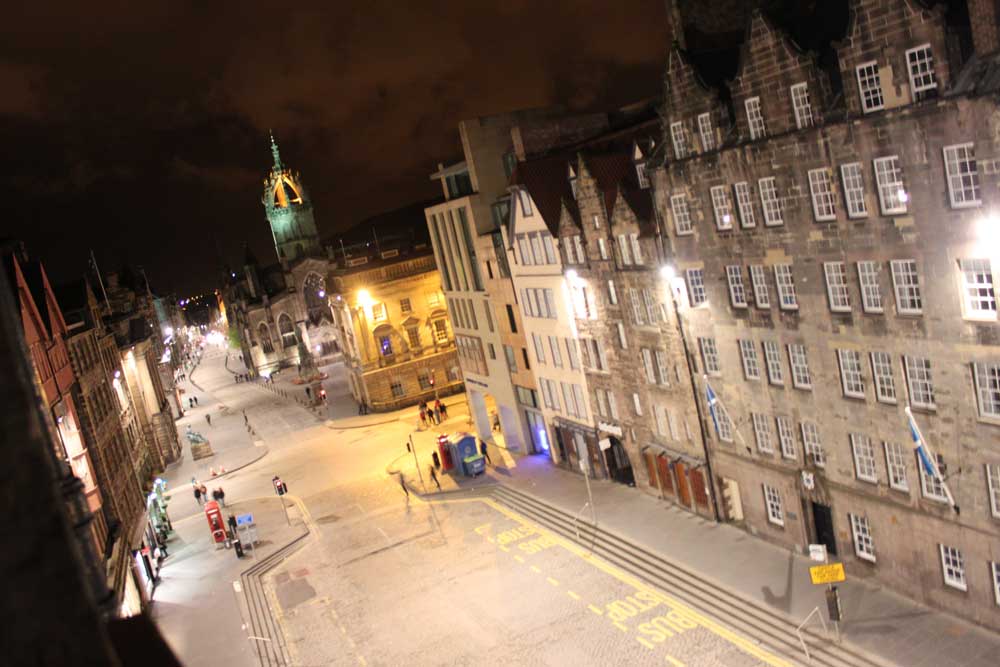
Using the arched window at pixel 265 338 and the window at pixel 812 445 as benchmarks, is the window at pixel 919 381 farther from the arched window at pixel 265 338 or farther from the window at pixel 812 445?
the arched window at pixel 265 338

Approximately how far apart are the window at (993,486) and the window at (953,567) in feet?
6.98

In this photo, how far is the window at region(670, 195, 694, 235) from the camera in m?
35.6

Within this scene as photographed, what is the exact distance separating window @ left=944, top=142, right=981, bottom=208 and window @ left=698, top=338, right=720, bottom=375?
13.2 meters

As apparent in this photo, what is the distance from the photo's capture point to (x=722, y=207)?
33.3m

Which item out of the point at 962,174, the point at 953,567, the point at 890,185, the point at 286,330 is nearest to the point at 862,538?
the point at 953,567

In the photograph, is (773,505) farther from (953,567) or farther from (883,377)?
(883,377)

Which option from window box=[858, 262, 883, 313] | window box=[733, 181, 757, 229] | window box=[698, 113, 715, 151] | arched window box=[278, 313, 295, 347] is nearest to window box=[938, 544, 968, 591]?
window box=[858, 262, 883, 313]

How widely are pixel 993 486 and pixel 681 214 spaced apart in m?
16.1

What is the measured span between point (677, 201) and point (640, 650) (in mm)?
18121

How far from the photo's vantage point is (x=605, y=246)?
4184cm

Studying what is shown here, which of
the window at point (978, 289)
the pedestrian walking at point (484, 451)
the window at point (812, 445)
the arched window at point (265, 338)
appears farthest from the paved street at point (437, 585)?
the arched window at point (265, 338)

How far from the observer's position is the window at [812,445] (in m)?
31.7

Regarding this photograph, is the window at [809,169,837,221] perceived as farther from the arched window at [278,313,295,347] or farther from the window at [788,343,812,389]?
the arched window at [278,313,295,347]

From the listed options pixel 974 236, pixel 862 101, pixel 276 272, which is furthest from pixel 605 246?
pixel 276 272
